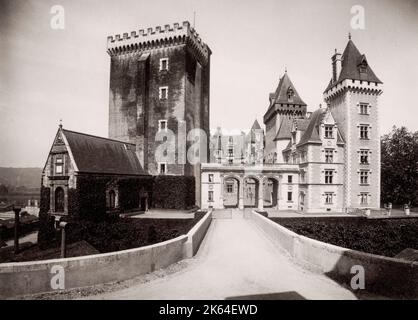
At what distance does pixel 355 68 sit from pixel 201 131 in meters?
22.8

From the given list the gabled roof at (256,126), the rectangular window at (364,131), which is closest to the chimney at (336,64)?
the rectangular window at (364,131)

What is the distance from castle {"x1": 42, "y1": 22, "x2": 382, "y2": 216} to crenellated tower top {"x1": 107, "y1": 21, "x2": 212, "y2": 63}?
0.12m

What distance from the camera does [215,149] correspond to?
59.9 meters

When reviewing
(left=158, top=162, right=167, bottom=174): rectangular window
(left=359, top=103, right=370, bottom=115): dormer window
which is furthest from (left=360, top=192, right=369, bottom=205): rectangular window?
(left=158, top=162, right=167, bottom=174): rectangular window

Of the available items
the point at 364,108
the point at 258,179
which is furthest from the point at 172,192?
the point at 364,108

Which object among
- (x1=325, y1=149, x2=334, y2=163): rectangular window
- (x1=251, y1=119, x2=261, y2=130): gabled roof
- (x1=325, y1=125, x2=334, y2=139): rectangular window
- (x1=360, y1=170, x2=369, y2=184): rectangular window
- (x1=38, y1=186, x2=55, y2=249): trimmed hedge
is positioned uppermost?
(x1=251, y1=119, x2=261, y2=130): gabled roof

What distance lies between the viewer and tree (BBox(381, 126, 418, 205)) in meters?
40.3

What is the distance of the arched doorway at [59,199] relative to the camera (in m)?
23.4

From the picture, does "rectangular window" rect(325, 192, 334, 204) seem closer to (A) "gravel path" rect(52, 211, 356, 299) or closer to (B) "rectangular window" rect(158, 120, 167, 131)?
(B) "rectangular window" rect(158, 120, 167, 131)

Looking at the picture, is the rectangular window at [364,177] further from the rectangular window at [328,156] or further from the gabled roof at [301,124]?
the gabled roof at [301,124]

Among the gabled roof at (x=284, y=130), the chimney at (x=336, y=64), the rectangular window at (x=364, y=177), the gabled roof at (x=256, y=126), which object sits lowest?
the rectangular window at (x=364, y=177)

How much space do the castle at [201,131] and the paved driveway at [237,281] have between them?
1956 cm

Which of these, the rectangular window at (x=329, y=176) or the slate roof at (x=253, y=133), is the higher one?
the slate roof at (x=253, y=133)

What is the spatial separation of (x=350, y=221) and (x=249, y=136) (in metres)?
37.6
